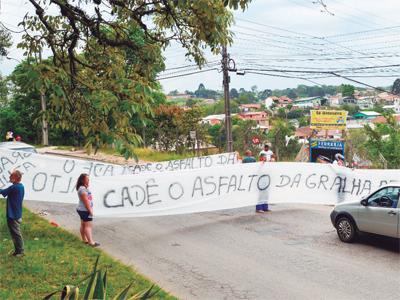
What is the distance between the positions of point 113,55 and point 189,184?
638 centimetres

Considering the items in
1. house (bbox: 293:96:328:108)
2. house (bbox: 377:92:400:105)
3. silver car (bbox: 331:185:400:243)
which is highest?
house (bbox: 377:92:400:105)

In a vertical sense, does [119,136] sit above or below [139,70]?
below

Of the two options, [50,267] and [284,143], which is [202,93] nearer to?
[284,143]

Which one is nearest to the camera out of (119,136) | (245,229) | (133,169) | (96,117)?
(119,136)

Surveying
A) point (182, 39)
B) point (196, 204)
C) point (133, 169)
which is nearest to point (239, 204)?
point (196, 204)

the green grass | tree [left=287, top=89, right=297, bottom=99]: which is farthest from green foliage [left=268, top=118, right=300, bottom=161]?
tree [left=287, top=89, right=297, bottom=99]

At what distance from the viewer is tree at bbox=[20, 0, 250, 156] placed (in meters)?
5.73

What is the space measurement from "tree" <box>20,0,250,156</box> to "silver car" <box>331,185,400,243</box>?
4.97 m

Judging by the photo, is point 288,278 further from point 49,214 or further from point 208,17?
point 49,214

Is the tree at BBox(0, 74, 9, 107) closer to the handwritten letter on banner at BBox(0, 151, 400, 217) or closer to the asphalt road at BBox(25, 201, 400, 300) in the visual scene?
the handwritten letter on banner at BBox(0, 151, 400, 217)

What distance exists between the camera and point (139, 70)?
22.6ft

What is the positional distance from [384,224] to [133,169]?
25.5 ft

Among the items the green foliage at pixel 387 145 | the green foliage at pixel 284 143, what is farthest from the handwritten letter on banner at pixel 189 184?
the green foliage at pixel 284 143

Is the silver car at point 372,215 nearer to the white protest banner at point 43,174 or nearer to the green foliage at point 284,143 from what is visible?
the white protest banner at point 43,174
